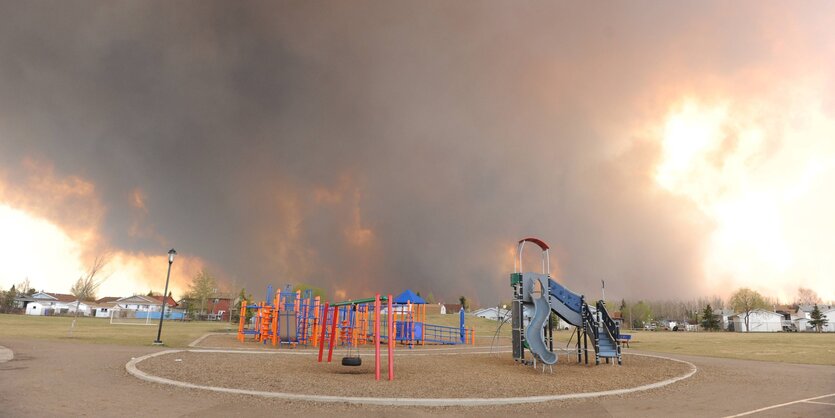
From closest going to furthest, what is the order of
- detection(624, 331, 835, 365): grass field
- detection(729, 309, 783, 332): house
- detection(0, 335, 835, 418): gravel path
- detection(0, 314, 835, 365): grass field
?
1. detection(0, 335, 835, 418): gravel path
2. detection(624, 331, 835, 365): grass field
3. detection(0, 314, 835, 365): grass field
4. detection(729, 309, 783, 332): house

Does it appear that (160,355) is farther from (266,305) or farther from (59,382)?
(266,305)

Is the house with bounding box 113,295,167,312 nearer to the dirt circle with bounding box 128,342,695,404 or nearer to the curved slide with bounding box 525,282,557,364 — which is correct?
the dirt circle with bounding box 128,342,695,404

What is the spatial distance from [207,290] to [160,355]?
231 ft

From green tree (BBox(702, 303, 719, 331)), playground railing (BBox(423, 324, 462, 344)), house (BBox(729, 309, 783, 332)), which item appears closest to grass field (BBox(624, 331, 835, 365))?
playground railing (BBox(423, 324, 462, 344))

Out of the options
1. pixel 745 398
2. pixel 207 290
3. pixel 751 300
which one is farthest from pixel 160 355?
pixel 751 300

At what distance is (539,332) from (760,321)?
452ft

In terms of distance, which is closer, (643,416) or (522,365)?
(643,416)

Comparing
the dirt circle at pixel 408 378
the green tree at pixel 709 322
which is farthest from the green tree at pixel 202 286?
the green tree at pixel 709 322

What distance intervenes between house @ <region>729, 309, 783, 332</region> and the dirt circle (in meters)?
128

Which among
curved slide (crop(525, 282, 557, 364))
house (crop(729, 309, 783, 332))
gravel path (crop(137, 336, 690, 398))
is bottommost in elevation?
house (crop(729, 309, 783, 332))

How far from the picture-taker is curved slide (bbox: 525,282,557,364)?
1838cm

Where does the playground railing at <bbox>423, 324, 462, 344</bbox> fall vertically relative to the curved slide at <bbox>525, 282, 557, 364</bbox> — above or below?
below

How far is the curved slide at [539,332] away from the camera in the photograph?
723 inches

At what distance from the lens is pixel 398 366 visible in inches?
741
